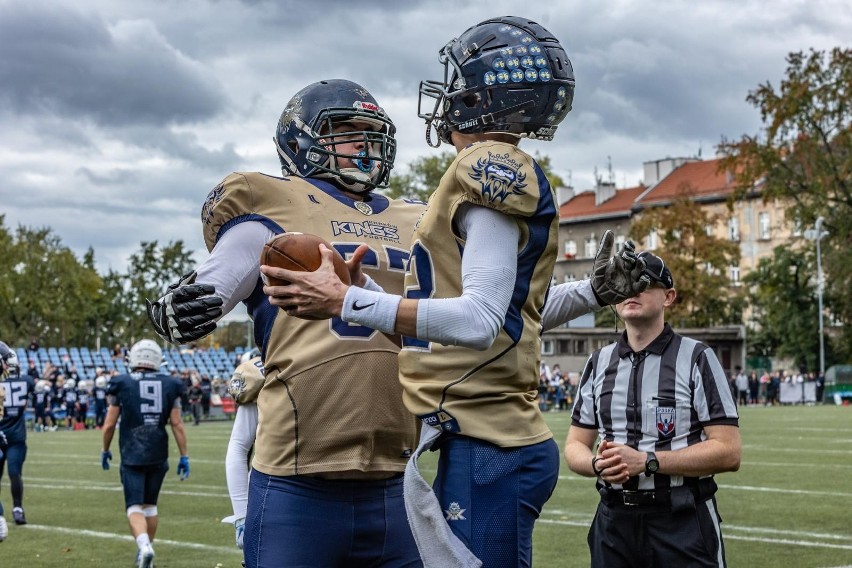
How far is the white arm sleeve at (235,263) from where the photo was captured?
11.9 feet

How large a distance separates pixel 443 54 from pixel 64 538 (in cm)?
928

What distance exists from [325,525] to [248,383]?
2728mm

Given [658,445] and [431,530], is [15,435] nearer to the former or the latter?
[658,445]

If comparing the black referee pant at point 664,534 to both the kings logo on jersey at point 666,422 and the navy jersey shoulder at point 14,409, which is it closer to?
the kings logo on jersey at point 666,422

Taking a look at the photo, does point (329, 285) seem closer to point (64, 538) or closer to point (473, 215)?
point (473, 215)

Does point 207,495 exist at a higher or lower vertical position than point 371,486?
lower

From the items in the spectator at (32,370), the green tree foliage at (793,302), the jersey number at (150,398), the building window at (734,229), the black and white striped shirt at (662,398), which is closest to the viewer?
the black and white striped shirt at (662,398)

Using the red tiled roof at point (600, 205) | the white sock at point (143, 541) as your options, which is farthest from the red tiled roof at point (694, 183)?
the white sock at point (143, 541)

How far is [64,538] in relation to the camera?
456 inches

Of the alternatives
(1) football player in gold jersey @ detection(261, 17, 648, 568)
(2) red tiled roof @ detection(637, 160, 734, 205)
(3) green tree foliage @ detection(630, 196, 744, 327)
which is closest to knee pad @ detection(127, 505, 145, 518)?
(1) football player in gold jersey @ detection(261, 17, 648, 568)

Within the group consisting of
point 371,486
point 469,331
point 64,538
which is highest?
point 469,331

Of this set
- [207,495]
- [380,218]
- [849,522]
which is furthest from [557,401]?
[380,218]

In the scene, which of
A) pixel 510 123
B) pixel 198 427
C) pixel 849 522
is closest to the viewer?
pixel 510 123

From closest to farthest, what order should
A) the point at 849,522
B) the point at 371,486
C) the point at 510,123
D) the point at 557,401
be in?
the point at 510,123
the point at 371,486
the point at 849,522
the point at 557,401
